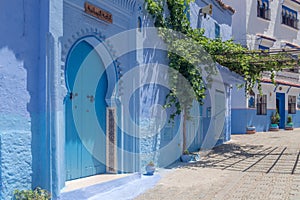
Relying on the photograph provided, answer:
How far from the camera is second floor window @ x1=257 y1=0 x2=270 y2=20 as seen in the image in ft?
74.4

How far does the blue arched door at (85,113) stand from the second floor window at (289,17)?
21.4 metres

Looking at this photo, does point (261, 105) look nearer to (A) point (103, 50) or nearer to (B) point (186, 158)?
(B) point (186, 158)

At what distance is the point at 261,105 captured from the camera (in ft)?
74.8

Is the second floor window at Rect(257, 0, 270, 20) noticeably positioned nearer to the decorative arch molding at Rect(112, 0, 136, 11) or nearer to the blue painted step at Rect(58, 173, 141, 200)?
the decorative arch molding at Rect(112, 0, 136, 11)

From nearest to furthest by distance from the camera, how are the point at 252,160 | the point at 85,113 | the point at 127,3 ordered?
the point at 85,113
the point at 127,3
the point at 252,160

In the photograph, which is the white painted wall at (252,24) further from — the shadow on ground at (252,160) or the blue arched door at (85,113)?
the blue arched door at (85,113)

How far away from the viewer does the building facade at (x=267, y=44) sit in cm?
2139

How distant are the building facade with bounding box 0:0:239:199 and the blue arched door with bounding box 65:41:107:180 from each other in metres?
0.02

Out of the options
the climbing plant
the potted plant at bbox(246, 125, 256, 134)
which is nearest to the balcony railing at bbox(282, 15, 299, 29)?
the potted plant at bbox(246, 125, 256, 134)

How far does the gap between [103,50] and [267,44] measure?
18.1 m

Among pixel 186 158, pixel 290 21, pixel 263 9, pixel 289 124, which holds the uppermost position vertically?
pixel 263 9

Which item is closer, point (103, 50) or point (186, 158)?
point (103, 50)

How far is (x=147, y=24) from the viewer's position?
8.81m

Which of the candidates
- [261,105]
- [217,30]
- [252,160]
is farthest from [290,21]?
[252,160]
